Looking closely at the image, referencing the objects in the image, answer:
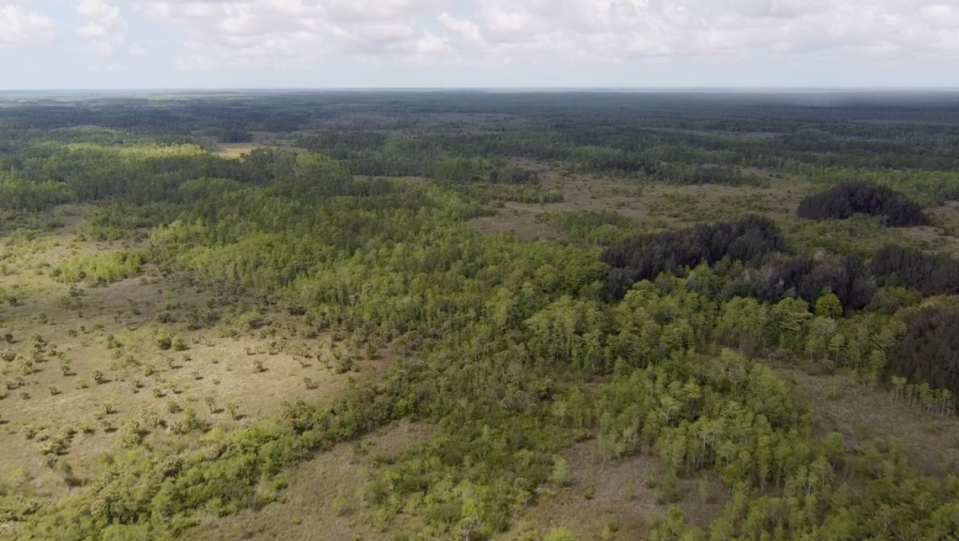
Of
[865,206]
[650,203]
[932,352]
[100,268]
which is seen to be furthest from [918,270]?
[100,268]

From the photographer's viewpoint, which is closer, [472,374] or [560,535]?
[560,535]

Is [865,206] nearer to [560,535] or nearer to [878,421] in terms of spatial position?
[878,421]

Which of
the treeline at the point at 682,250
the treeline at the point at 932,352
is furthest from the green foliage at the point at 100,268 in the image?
the treeline at the point at 932,352

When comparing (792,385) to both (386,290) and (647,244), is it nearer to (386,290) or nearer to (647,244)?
(647,244)

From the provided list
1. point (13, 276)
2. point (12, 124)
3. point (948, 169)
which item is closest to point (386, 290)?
point (13, 276)

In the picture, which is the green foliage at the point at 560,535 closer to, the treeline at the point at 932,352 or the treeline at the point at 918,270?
the treeline at the point at 932,352

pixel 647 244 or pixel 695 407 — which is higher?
pixel 647 244
